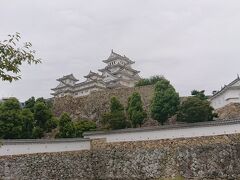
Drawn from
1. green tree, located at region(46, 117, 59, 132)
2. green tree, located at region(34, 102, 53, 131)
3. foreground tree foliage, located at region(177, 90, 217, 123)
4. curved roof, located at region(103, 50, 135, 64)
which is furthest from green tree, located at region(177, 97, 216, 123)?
curved roof, located at region(103, 50, 135, 64)

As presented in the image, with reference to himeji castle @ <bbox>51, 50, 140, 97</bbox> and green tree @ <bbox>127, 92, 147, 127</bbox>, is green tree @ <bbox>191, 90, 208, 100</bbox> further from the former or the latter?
himeji castle @ <bbox>51, 50, 140, 97</bbox>

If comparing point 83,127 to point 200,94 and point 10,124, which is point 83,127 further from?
point 200,94

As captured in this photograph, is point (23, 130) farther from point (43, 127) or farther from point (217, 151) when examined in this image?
point (217, 151)

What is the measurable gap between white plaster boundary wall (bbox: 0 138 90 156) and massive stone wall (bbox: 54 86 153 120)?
8183 millimetres

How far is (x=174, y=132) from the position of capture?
47.9ft

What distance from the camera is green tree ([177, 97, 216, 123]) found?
17859 millimetres

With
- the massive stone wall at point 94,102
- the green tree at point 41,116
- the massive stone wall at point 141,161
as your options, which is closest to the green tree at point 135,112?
the massive stone wall at point 94,102

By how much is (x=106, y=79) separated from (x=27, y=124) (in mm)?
22423

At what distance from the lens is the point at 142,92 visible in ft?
79.5

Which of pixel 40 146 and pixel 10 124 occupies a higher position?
pixel 10 124

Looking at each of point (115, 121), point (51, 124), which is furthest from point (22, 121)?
point (115, 121)

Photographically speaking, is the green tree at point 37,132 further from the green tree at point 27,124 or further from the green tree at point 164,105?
the green tree at point 164,105

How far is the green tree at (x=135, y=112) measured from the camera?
20005 mm

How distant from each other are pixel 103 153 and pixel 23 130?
459cm
